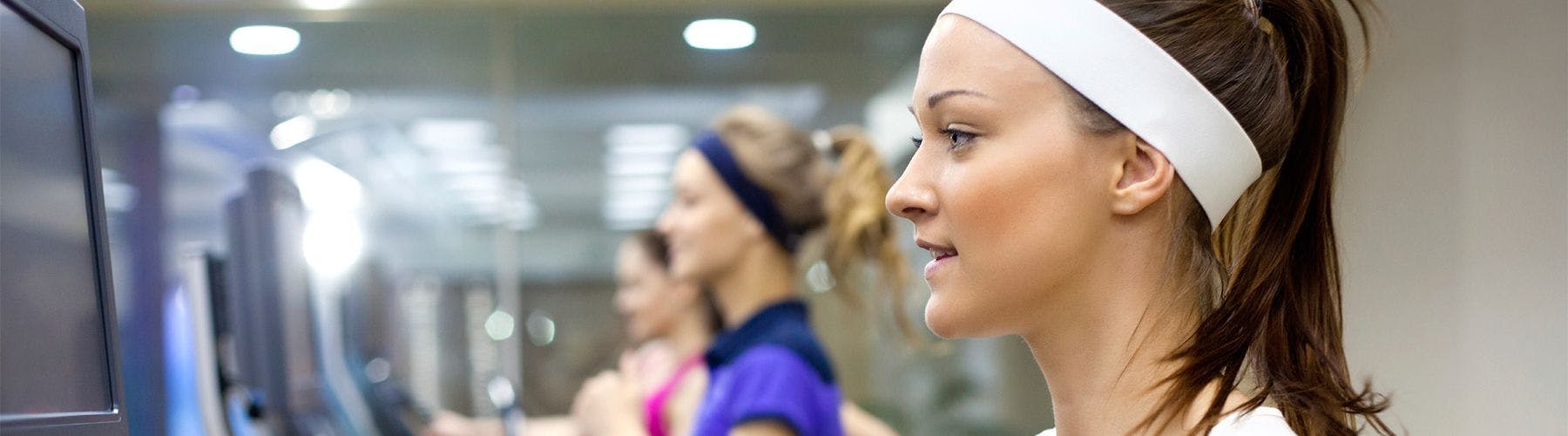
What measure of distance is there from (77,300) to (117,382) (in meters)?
0.07

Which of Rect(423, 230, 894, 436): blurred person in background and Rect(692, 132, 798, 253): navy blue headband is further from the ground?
Rect(692, 132, 798, 253): navy blue headband

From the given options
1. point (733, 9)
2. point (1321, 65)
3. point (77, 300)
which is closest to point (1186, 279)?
point (1321, 65)

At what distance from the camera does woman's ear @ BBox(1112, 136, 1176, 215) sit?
1075 mm

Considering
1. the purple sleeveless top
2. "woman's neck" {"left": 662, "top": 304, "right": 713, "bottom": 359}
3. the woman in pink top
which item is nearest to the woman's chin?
the purple sleeveless top

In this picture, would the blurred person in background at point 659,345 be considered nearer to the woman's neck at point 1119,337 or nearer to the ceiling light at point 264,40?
the ceiling light at point 264,40

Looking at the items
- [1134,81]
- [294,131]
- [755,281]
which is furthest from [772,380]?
[294,131]

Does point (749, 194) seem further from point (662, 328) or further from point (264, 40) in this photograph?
point (264, 40)

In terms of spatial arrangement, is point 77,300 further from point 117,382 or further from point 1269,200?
point 1269,200

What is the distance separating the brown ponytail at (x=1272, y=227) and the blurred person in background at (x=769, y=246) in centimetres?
106

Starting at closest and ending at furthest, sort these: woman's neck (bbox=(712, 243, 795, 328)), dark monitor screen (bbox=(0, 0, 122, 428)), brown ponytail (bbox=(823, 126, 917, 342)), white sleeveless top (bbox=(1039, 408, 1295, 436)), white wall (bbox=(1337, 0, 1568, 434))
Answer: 1. dark monitor screen (bbox=(0, 0, 122, 428))
2. white sleeveless top (bbox=(1039, 408, 1295, 436))
3. white wall (bbox=(1337, 0, 1568, 434))
4. woman's neck (bbox=(712, 243, 795, 328))
5. brown ponytail (bbox=(823, 126, 917, 342))

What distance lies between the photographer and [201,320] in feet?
6.09

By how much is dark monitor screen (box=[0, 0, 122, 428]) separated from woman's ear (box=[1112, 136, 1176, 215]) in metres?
0.72

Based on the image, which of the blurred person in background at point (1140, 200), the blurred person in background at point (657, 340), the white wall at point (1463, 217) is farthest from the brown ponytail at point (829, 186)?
the blurred person in background at point (1140, 200)

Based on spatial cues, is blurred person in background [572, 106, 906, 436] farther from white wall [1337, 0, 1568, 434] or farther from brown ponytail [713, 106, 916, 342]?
white wall [1337, 0, 1568, 434]
